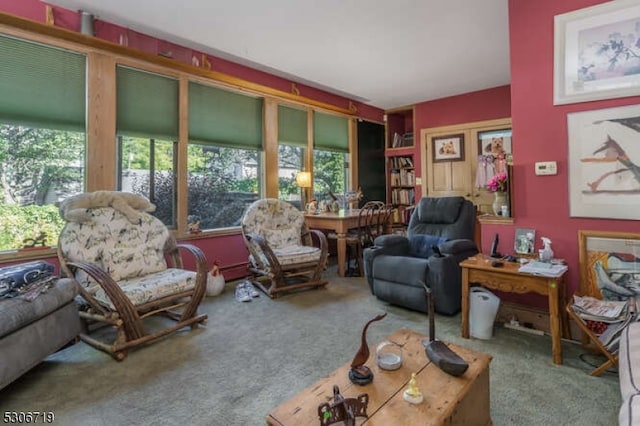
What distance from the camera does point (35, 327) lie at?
195cm

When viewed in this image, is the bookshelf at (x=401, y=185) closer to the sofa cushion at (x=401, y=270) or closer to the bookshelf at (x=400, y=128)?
the bookshelf at (x=400, y=128)

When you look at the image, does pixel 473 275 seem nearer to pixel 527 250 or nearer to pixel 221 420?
pixel 527 250

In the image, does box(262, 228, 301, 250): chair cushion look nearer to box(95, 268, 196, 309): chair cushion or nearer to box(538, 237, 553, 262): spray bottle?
box(95, 268, 196, 309): chair cushion

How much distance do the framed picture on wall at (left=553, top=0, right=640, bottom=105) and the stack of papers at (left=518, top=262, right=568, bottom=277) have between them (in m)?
1.15

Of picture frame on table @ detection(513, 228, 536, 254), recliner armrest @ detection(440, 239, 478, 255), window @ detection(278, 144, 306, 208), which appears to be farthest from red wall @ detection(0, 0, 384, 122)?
picture frame on table @ detection(513, 228, 536, 254)

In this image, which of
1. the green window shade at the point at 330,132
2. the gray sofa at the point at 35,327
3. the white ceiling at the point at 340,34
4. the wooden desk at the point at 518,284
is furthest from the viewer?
the green window shade at the point at 330,132

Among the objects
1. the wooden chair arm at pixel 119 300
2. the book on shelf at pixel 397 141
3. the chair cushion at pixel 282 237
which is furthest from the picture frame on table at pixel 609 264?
the book on shelf at pixel 397 141

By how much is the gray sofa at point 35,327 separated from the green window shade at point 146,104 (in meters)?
1.71

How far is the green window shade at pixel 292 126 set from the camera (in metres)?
4.68

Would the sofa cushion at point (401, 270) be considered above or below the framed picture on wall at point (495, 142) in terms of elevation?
below

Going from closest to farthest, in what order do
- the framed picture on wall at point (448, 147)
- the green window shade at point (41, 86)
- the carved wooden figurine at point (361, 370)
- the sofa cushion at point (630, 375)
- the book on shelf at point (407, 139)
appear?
the sofa cushion at point (630, 375), the carved wooden figurine at point (361, 370), the green window shade at point (41, 86), the framed picture on wall at point (448, 147), the book on shelf at point (407, 139)

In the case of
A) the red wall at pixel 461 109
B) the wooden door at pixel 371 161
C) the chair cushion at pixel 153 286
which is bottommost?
the chair cushion at pixel 153 286

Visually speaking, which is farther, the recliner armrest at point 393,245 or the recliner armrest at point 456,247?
the recliner armrest at point 393,245

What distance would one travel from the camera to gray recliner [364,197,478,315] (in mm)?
2762
